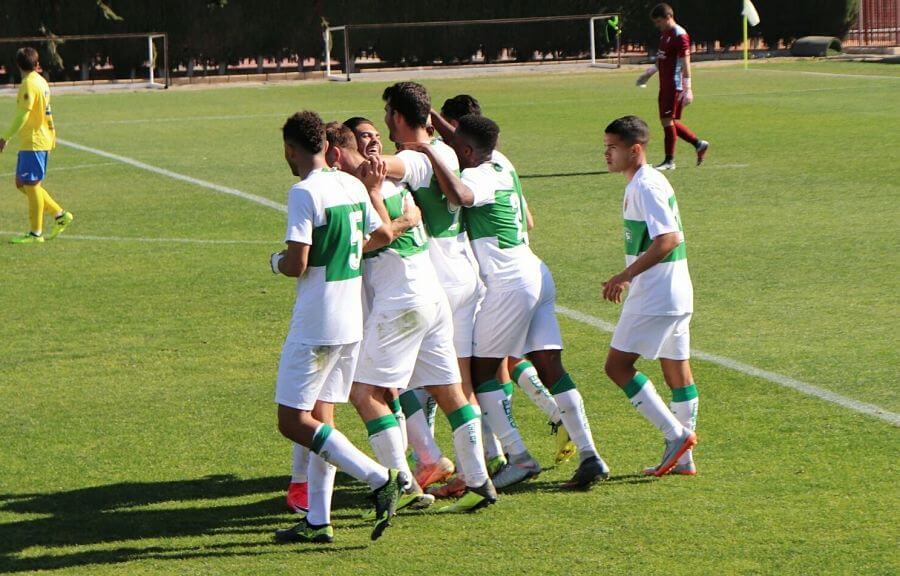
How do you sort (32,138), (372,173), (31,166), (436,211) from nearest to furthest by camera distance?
(372,173) < (436,211) < (32,138) < (31,166)

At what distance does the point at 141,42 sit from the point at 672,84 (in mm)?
30543

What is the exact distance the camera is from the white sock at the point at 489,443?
7.86m

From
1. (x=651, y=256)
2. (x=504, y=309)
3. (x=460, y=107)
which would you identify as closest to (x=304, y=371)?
(x=504, y=309)

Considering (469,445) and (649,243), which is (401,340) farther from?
(649,243)

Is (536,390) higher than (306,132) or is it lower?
lower

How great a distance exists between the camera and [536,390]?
A: 26.7ft

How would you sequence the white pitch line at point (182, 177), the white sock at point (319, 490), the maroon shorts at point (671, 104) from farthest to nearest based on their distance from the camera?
the maroon shorts at point (671, 104), the white pitch line at point (182, 177), the white sock at point (319, 490)

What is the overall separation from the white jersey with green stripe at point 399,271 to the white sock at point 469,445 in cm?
58

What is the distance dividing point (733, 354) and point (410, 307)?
12.6 feet

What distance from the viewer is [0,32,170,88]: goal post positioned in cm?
4391

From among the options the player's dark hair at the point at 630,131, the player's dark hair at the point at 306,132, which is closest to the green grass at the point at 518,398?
the player's dark hair at the point at 630,131

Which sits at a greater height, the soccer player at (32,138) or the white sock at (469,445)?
the soccer player at (32,138)

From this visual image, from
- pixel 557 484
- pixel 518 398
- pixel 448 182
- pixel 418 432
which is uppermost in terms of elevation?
pixel 448 182

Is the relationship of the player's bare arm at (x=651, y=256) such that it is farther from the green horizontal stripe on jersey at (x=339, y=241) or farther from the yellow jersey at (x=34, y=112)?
the yellow jersey at (x=34, y=112)
